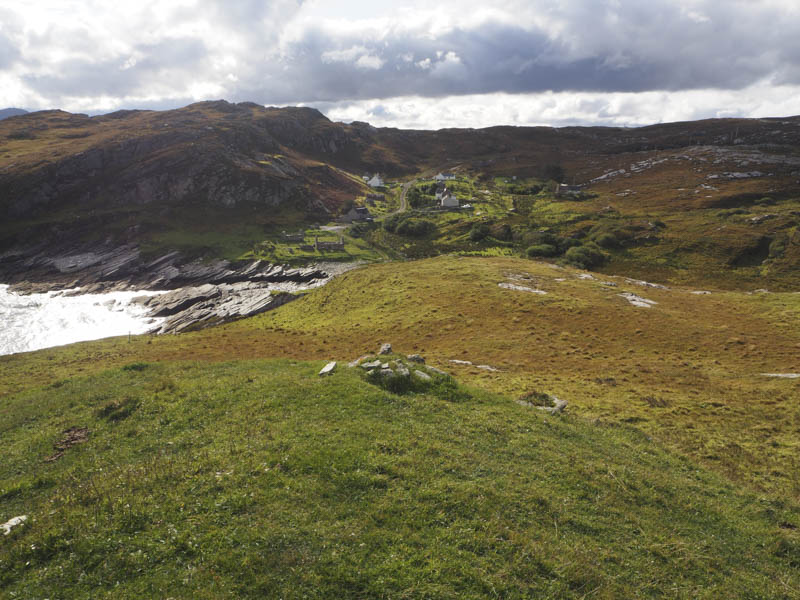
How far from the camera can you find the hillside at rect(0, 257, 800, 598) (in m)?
9.68

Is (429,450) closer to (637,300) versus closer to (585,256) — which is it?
(637,300)

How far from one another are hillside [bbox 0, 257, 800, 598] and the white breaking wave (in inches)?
2002

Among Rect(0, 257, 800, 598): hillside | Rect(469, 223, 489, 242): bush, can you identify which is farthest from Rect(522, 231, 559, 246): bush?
Rect(0, 257, 800, 598): hillside

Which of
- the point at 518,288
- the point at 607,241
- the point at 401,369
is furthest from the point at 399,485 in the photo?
the point at 607,241

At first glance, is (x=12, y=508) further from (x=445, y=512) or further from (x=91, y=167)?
(x=91, y=167)

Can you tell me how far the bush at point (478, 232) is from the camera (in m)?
110

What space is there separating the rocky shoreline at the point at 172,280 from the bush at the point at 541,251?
4946cm

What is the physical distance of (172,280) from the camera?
9144cm

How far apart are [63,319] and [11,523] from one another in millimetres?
85421

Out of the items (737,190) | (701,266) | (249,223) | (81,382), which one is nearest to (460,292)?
(81,382)

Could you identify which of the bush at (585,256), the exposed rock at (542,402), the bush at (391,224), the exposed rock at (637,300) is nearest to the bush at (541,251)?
the bush at (585,256)

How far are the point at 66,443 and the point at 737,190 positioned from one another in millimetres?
175175

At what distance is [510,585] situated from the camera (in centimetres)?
960

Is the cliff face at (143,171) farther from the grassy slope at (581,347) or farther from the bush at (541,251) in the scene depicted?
the grassy slope at (581,347)
